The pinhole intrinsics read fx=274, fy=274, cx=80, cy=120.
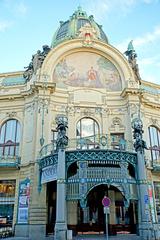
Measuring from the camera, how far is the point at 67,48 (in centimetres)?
2597

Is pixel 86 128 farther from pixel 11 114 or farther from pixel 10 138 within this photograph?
pixel 11 114

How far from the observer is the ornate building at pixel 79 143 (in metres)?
17.1

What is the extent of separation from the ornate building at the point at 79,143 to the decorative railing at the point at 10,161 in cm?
9

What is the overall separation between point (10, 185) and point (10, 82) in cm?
976

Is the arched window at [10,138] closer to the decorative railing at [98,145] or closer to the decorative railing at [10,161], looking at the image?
the decorative railing at [10,161]

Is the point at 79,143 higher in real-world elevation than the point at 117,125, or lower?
lower

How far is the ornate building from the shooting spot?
56.2 feet

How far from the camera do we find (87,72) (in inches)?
1019

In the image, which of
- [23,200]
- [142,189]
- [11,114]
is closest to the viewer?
[142,189]

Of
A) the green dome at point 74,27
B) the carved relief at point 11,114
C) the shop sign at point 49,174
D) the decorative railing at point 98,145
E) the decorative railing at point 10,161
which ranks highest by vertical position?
the green dome at point 74,27

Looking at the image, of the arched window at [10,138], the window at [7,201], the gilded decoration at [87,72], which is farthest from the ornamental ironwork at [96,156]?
the gilded decoration at [87,72]

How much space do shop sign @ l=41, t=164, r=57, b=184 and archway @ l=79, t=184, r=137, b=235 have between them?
12.2ft

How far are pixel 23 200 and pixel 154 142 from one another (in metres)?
12.8

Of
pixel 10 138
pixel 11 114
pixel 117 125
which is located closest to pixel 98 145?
pixel 117 125
